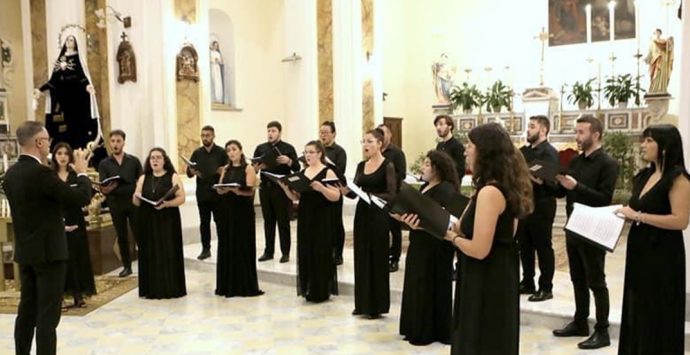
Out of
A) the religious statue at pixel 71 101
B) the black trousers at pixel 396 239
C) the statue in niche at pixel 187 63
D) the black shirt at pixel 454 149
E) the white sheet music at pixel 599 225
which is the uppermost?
the statue in niche at pixel 187 63

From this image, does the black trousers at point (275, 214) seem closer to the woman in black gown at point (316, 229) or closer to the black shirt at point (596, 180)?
the woman in black gown at point (316, 229)

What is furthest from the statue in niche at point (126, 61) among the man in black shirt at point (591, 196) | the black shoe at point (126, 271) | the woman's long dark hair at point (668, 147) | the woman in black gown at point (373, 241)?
the woman's long dark hair at point (668, 147)

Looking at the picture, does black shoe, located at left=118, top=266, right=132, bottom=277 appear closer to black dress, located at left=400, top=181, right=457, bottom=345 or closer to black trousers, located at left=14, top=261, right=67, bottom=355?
black trousers, located at left=14, top=261, right=67, bottom=355

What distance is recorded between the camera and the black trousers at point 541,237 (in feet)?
18.0

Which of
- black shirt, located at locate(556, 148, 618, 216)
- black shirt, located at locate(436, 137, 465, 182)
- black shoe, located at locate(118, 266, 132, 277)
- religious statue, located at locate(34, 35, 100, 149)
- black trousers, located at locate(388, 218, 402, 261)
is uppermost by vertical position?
religious statue, located at locate(34, 35, 100, 149)

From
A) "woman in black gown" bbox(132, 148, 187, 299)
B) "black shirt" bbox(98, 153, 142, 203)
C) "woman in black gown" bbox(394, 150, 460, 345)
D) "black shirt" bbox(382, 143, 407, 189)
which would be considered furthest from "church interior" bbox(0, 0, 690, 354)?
"black shirt" bbox(382, 143, 407, 189)

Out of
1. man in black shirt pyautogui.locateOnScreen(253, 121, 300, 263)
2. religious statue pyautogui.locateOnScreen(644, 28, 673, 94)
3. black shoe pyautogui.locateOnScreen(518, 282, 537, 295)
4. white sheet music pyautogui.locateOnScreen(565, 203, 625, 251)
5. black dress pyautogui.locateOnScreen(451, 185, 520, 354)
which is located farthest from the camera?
religious statue pyautogui.locateOnScreen(644, 28, 673, 94)

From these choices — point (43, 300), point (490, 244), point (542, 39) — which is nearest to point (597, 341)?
point (490, 244)

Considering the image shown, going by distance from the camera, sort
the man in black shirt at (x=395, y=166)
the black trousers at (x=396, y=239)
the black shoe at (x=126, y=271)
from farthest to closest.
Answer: the black shoe at (x=126, y=271), the black trousers at (x=396, y=239), the man in black shirt at (x=395, y=166)

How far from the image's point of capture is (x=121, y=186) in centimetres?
745

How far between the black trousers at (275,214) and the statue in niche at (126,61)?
10.2 feet

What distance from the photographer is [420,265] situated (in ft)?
16.2

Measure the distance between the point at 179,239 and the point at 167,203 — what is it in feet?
1.46

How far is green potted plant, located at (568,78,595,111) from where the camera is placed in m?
12.9
